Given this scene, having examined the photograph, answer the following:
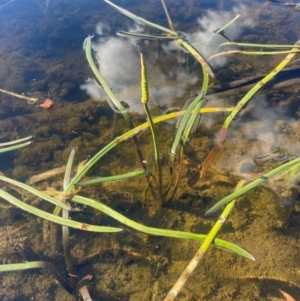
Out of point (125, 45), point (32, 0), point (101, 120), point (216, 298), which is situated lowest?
point (216, 298)

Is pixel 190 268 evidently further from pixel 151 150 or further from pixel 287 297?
pixel 151 150

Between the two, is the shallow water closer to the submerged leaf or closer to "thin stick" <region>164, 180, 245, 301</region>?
the submerged leaf

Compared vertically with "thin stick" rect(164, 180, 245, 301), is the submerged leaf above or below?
below

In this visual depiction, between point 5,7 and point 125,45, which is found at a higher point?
point 5,7

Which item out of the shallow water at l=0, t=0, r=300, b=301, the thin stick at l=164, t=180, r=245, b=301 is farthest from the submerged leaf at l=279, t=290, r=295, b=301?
the thin stick at l=164, t=180, r=245, b=301

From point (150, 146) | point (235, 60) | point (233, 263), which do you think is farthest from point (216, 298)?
point (235, 60)

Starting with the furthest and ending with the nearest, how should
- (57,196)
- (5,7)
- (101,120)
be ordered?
(5,7) → (101,120) → (57,196)

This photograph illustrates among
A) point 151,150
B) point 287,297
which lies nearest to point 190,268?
point 287,297

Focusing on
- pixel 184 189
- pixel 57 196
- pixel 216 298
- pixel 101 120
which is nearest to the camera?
pixel 216 298

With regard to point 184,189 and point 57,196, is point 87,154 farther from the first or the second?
point 184,189
